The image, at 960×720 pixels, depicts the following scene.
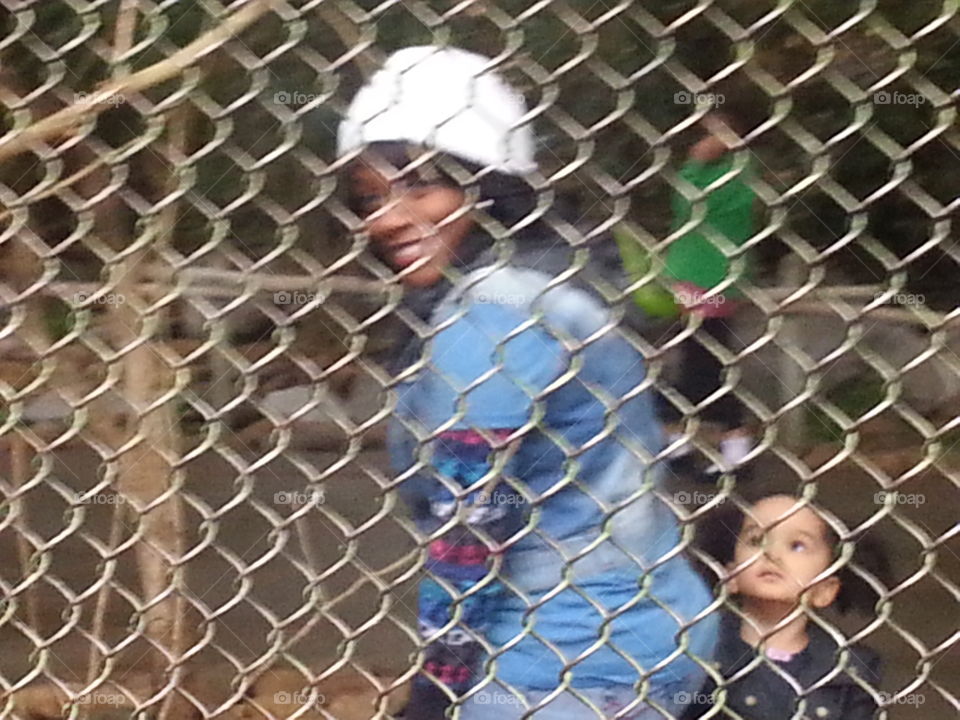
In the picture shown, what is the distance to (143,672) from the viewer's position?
160 cm

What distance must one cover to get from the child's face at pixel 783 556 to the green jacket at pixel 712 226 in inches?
12.1

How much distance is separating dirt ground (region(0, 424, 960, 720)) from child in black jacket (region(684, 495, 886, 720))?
6cm

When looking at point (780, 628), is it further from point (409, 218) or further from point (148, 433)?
point (148, 433)

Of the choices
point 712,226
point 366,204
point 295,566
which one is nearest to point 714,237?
point 712,226

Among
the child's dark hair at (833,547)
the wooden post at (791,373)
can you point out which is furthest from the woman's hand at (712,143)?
the child's dark hair at (833,547)

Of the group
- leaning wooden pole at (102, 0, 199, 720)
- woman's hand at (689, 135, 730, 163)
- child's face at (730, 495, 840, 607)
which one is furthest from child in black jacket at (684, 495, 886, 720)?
leaning wooden pole at (102, 0, 199, 720)

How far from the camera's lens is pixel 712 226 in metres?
1.11

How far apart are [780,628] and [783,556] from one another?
0.14 meters

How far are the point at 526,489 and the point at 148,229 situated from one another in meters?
0.47

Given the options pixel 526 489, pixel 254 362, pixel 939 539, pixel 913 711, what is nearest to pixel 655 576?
pixel 526 489

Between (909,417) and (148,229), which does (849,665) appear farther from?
(148,229)

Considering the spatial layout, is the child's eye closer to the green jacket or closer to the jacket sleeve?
the green jacket

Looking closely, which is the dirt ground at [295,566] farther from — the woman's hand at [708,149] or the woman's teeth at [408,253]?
the woman's hand at [708,149]

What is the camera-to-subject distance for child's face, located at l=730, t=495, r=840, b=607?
4.23 feet
